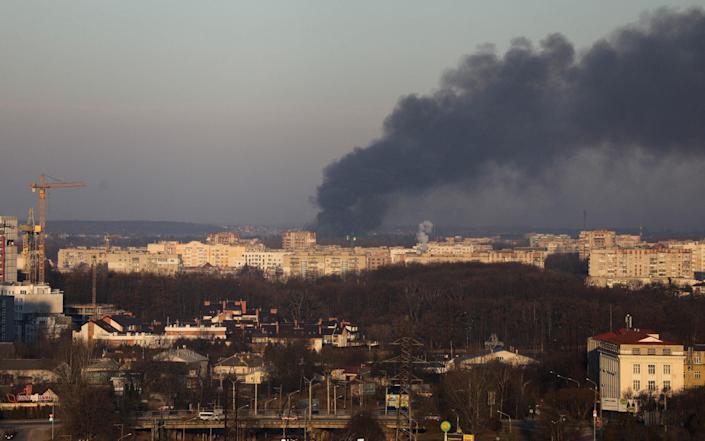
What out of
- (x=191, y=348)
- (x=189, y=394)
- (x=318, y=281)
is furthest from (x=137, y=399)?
(x=318, y=281)

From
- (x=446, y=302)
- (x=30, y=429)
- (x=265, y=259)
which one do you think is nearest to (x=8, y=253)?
(x=446, y=302)

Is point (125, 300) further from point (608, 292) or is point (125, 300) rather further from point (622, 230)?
point (622, 230)

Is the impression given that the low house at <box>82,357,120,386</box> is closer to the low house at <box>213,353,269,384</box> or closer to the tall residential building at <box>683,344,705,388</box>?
the low house at <box>213,353,269,384</box>

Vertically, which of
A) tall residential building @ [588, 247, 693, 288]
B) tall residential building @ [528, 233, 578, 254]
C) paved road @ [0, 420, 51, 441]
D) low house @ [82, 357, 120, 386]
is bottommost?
paved road @ [0, 420, 51, 441]

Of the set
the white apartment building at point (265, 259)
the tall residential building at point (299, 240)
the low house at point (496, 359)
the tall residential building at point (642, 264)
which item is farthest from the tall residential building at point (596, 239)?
the low house at point (496, 359)

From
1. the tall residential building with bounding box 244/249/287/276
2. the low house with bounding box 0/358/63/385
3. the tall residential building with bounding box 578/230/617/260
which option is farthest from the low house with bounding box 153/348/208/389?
the tall residential building with bounding box 578/230/617/260
